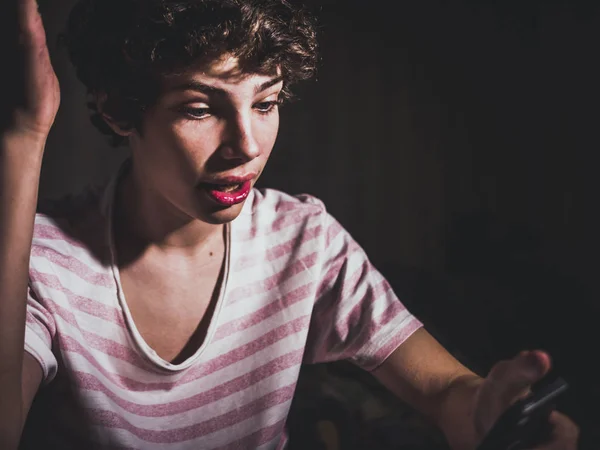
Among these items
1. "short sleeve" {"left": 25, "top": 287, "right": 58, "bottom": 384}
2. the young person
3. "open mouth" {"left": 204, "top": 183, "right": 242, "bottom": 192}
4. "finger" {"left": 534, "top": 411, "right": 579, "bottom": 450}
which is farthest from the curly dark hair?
"finger" {"left": 534, "top": 411, "right": 579, "bottom": 450}

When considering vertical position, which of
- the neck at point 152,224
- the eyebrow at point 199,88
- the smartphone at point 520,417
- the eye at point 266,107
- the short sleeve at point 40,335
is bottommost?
the smartphone at point 520,417

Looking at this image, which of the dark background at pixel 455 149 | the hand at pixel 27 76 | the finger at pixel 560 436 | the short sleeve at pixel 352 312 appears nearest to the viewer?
the hand at pixel 27 76

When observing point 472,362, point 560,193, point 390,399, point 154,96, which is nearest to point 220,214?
point 154,96

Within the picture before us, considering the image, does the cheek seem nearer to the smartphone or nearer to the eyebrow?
the eyebrow

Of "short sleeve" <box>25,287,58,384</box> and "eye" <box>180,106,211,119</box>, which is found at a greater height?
"eye" <box>180,106,211,119</box>

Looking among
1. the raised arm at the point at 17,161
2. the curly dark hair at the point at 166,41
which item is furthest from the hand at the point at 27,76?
the curly dark hair at the point at 166,41

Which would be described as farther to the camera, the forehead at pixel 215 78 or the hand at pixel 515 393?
the forehead at pixel 215 78

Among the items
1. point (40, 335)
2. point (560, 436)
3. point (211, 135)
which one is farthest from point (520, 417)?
point (40, 335)

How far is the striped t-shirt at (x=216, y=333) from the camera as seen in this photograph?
1.00 m

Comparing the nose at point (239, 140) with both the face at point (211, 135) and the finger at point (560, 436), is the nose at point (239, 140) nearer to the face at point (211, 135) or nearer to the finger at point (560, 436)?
the face at point (211, 135)

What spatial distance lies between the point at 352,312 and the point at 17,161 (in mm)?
657

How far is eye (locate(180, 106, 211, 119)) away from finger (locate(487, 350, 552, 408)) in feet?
1.77

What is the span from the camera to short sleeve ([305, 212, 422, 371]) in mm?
1156

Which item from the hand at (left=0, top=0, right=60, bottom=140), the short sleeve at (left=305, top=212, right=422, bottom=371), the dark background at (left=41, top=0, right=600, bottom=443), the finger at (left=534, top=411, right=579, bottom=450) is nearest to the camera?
the hand at (left=0, top=0, right=60, bottom=140)
